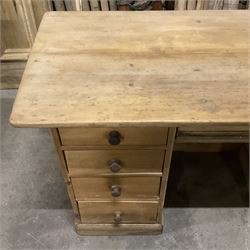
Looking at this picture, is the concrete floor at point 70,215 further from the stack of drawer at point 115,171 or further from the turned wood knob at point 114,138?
the turned wood knob at point 114,138

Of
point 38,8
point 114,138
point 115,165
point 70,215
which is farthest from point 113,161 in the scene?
point 38,8

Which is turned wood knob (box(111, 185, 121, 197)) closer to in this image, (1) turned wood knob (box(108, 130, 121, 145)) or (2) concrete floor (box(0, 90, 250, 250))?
(1) turned wood knob (box(108, 130, 121, 145))

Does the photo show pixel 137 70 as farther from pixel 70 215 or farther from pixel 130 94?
pixel 70 215

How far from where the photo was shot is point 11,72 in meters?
1.77

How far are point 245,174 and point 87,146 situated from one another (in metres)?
0.88

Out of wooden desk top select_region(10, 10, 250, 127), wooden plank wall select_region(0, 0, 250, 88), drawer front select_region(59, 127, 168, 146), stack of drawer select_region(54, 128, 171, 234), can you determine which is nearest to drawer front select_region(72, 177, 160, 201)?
stack of drawer select_region(54, 128, 171, 234)

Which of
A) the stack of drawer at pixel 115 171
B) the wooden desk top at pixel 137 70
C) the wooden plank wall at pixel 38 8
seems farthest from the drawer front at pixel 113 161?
the wooden plank wall at pixel 38 8

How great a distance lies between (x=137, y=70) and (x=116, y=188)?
1.26ft

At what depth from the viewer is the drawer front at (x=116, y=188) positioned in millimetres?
981

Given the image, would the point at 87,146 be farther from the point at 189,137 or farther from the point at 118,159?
the point at 189,137

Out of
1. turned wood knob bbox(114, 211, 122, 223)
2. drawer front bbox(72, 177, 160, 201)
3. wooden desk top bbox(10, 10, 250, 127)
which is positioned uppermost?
wooden desk top bbox(10, 10, 250, 127)

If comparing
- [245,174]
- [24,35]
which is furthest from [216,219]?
[24,35]

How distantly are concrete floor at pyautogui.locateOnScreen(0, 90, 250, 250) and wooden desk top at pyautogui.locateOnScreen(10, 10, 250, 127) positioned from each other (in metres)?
0.67

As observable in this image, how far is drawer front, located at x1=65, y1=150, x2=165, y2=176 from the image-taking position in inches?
34.8
